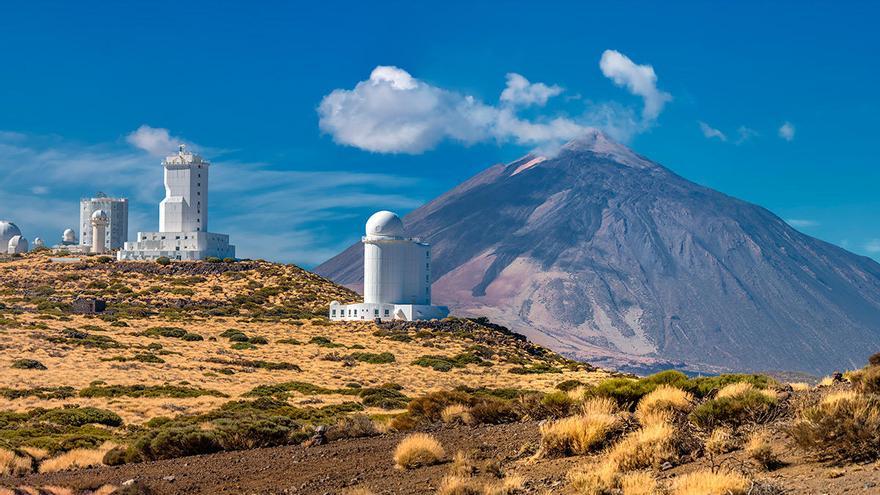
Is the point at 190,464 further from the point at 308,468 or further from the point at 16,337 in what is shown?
the point at 16,337

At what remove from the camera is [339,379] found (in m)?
48.8

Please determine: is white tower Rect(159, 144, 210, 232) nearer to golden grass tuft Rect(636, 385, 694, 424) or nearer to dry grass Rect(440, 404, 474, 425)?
dry grass Rect(440, 404, 474, 425)

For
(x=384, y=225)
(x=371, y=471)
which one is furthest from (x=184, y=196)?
(x=371, y=471)

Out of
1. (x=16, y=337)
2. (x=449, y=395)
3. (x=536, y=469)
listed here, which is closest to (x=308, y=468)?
(x=536, y=469)

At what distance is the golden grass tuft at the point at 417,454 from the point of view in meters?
15.0

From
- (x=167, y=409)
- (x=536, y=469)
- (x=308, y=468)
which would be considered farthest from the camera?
(x=167, y=409)

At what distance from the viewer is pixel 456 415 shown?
1970 cm

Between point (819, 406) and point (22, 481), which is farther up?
point (819, 406)

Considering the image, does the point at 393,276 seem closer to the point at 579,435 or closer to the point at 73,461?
the point at 73,461

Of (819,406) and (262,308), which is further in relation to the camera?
(262,308)

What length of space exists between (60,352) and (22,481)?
34.8 metres

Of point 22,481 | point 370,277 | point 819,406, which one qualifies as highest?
point 370,277

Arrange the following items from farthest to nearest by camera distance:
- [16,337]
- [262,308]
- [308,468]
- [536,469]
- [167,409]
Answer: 1. [262,308]
2. [16,337]
3. [167,409]
4. [308,468]
5. [536,469]

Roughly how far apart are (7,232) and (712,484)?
11287cm
